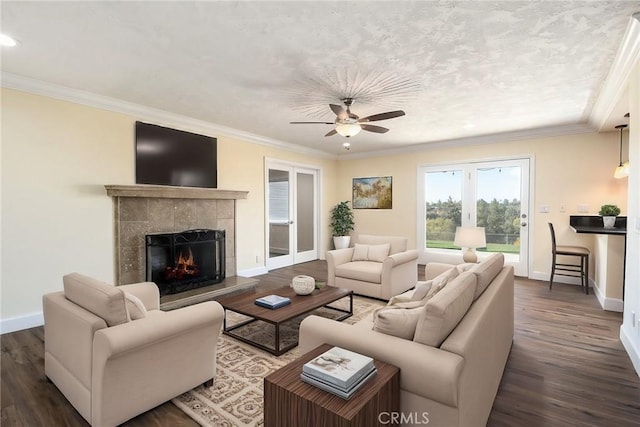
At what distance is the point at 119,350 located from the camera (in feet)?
5.28

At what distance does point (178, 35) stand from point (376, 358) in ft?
8.55

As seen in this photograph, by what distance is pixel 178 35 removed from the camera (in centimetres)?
236

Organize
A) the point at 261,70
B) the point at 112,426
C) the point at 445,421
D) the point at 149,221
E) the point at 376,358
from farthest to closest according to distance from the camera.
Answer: the point at 149,221 → the point at 261,70 → the point at 112,426 → the point at 376,358 → the point at 445,421

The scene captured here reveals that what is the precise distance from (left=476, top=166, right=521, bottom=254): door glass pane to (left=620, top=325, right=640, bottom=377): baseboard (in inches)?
111

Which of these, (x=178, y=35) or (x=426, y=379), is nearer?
(x=426, y=379)

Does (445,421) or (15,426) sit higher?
(445,421)

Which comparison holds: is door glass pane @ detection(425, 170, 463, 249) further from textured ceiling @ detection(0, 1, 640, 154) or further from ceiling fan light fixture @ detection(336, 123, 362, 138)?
ceiling fan light fixture @ detection(336, 123, 362, 138)

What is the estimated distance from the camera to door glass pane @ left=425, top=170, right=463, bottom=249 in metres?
6.18

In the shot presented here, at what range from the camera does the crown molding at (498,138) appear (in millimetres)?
4918

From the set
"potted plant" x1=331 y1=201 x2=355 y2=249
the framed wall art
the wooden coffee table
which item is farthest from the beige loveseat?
"potted plant" x1=331 y1=201 x2=355 y2=249

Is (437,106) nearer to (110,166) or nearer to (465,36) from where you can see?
(465,36)

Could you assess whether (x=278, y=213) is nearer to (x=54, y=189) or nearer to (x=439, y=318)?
(x=54, y=189)

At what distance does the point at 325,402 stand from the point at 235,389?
1.26 metres

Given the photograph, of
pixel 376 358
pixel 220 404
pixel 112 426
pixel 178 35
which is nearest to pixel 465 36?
pixel 178 35
